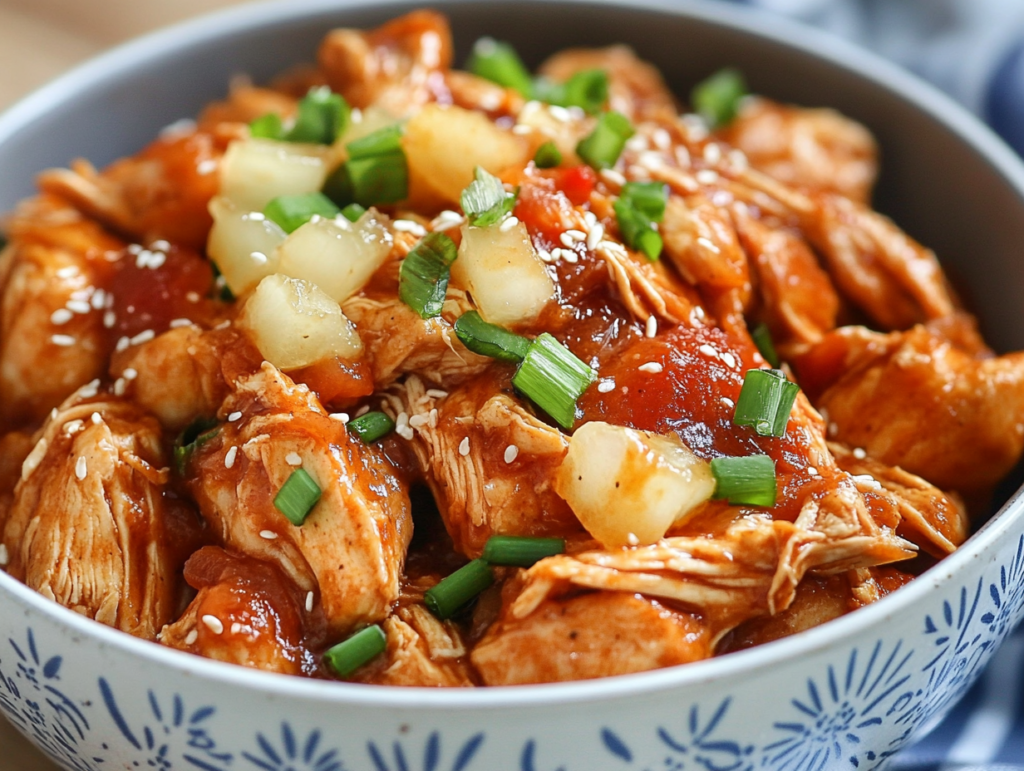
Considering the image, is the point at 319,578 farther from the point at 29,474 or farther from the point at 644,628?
the point at 29,474

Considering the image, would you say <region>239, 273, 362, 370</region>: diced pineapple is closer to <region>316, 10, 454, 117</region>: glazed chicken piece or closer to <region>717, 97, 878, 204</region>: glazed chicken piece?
<region>316, 10, 454, 117</region>: glazed chicken piece

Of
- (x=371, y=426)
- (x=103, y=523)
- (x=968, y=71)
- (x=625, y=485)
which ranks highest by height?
(x=968, y=71)

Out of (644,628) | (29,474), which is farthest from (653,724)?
(29,474)

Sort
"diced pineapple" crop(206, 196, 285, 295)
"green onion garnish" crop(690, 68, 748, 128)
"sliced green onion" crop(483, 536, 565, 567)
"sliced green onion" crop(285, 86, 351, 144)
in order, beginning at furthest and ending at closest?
1. "green onion garnish" crop(690, 68, 748, 128)
2. "sliced green onion" crop(285, 86, 351, 144)
3. "diced pineapple" crop(206, 196, 285, 295)
4. "sliced green onion" crop(483, 536, 565, 567)

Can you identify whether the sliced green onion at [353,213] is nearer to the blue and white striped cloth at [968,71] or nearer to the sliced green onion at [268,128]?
the sliced green onion at [268,128]

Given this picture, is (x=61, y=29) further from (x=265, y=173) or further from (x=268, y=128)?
(x=265, y=173)

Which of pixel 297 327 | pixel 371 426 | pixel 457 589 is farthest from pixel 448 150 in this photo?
pixel 457 589

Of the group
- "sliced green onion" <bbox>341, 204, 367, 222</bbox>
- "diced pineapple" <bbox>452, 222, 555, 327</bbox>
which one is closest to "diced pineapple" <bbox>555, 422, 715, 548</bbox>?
"diced pineapple" <bbox>452, 222, 555, 327</bbox>
